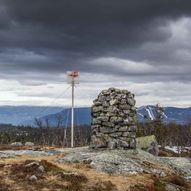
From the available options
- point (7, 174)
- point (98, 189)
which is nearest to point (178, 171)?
point (98, 189)

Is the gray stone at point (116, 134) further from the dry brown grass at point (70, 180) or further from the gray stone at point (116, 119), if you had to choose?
the dry brown grass at point (70, 180)

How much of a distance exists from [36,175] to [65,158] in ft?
24.6

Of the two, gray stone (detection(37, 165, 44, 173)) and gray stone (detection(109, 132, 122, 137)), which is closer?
gray stone (detection(37, 165, 44, 173))

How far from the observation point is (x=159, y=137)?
440 feet

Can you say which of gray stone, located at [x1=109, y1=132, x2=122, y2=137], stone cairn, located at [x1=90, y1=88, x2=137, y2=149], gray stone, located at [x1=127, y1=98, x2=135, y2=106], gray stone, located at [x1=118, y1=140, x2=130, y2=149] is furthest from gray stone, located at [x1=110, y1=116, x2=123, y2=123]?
A: gray stone, located at [x1=118, y1=140, x2=130, y2=149]

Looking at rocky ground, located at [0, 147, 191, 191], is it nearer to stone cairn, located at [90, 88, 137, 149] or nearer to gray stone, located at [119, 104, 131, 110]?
stone cairn, located at [90, 88, 137, 149]

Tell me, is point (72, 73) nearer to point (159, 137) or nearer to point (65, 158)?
point (65, 158)

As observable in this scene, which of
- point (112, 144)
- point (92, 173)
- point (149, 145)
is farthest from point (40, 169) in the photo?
point (149, 145)

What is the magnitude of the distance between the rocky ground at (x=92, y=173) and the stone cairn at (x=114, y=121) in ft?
6.22

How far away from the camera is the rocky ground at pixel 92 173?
28.4 meters

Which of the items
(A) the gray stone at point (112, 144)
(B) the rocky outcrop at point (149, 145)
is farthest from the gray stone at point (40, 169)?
(B) the rocky outcrop at point (149, 145)

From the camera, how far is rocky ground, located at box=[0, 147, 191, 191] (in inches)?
1119

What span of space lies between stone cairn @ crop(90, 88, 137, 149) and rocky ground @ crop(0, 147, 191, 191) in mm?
1896

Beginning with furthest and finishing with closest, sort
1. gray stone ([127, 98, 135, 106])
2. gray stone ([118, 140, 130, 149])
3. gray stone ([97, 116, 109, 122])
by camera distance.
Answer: gray stone ([127, 98, 135, 106]), gray stone ([97, 116, 109, 122]), gray stone ([118, 140, 130, 149])
